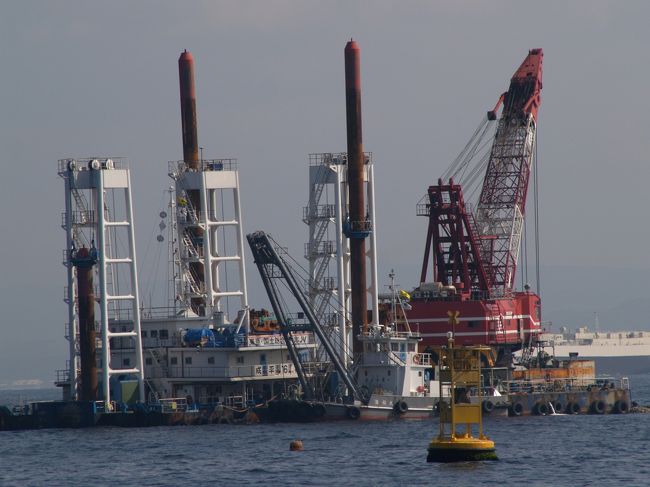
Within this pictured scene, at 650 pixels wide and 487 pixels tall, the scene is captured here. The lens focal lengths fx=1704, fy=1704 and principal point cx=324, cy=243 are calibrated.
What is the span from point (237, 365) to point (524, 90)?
4413 centimetres

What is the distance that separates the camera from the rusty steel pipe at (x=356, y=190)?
114688 mm

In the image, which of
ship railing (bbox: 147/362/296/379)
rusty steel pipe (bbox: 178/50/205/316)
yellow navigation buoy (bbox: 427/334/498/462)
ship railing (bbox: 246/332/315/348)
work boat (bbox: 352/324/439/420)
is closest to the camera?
yellow navigation buoy (bbox: 427/334/498/462)

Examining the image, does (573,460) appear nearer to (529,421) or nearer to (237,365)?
(529,421)

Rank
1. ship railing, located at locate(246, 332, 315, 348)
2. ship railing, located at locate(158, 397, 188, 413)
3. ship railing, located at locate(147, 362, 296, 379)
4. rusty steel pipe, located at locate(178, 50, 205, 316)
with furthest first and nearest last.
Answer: rusty steel pipe, located at locate(178, 50, 205, 316) → ship railing, located at locate(246, 332, 315, 348) → ship railing, located at locate(147, 362, 296, 379) → ship railing, located at locate(158, 397, 188, 413)

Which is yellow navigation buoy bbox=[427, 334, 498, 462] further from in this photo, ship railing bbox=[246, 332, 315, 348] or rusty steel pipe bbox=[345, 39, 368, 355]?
ship railing bbox=[246, 332, 315, 348]

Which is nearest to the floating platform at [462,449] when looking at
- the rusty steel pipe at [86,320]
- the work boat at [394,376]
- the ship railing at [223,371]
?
the work boat at [394,376]

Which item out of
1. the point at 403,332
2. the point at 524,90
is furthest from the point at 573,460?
the point at 524,90

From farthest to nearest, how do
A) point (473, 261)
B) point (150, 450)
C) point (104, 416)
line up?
1. point (473, 261)
2. point (104, 416)
3. point (150, 450)

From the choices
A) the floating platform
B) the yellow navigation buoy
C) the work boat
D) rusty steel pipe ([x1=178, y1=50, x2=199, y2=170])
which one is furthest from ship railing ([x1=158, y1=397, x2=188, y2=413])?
the floating platform

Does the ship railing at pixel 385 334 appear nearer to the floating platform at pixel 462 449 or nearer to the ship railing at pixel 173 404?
the ship railing at pixel 173 404

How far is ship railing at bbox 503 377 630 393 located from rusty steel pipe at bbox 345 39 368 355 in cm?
1469

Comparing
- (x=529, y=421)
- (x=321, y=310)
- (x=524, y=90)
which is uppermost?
(x=524, y=90)

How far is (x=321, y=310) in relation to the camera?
119 m

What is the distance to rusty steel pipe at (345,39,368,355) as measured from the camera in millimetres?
114688
